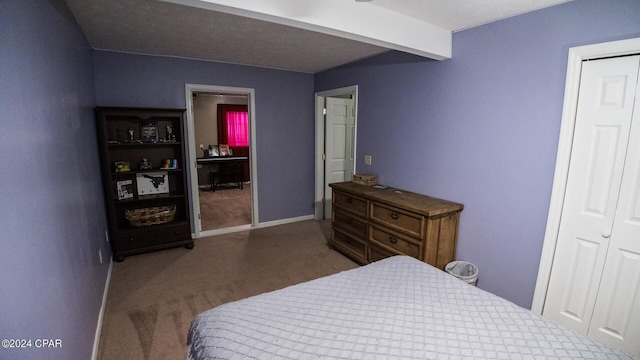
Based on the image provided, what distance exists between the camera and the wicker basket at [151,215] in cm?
342

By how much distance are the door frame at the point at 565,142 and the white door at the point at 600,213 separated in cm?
3

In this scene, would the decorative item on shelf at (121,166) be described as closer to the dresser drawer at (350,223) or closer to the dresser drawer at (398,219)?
the dresser drawer at (350,223)

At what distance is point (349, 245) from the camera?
3.46 m

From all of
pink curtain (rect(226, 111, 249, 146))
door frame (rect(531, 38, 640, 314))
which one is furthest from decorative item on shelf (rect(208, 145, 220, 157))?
door frame (rect(531, 38, 640, 314))

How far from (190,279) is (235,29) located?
8.05 feet

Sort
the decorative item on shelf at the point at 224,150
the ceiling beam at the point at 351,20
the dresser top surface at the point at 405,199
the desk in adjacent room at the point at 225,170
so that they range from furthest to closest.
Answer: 1. the decorative item on shelf at the point at 224,150
2. the desk in adjacent room at the point at 225,170
3. the dresser top surface at the point at 405,199
4. the ceiling beam at the point at 351,20

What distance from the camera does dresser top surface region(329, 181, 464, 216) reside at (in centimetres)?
251

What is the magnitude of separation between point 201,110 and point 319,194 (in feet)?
14.2

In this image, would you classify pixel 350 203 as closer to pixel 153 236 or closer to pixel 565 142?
pixel 565 142

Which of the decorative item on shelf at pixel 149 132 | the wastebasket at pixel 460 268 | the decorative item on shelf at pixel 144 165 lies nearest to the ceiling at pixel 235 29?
the decorative item on shelf at pixel 149 132

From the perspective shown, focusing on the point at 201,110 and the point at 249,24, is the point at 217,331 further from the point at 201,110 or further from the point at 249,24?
the point at 201,110

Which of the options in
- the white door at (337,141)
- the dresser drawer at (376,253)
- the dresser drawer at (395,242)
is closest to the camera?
the dresser drawer at (395,242)

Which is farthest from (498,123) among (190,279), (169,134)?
(169,134)

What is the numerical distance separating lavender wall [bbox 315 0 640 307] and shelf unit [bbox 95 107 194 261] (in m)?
2.76
